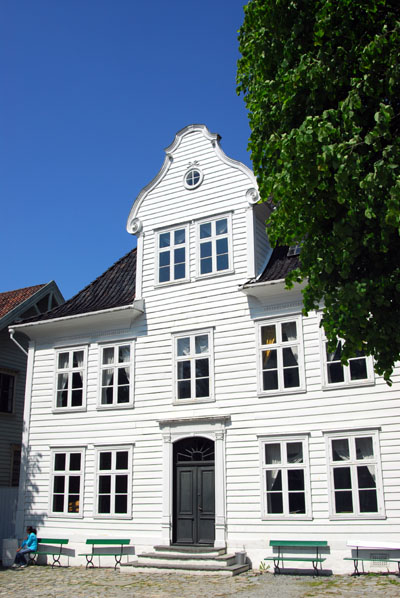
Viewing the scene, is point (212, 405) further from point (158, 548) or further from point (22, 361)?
point (22, 361)

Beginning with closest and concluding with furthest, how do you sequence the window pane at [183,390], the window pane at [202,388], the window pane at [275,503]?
1. the window pane at [275,503]
2. the window pane at [202,388]
3. the window pane at [183,390]

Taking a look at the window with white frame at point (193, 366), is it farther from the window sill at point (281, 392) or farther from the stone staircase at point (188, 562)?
the stone staircase at point (188, 562)

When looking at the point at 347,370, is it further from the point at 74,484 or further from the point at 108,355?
the point at 74,484

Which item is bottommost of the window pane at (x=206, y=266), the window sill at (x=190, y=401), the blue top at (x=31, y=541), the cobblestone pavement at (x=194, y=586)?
the cobblestone pavement at (x=194, y=586)

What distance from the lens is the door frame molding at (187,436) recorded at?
55.5 ft

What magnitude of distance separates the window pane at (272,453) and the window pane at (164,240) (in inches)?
286

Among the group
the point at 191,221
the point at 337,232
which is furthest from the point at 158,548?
the point at 337,232

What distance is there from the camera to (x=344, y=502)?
15414 millimetres

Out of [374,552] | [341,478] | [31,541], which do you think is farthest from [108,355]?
[374,552]

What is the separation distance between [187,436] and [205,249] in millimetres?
5720

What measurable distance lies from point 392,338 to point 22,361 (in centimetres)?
2028

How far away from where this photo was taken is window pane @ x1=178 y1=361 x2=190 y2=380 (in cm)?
1861

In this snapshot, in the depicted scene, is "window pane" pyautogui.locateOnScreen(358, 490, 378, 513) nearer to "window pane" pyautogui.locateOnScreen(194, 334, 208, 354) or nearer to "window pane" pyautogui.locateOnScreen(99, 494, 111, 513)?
"window pane" pyautogui.locateOnScreen(194, 334, 208, 354)

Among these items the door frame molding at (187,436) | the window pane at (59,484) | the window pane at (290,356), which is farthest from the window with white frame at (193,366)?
the window pane at (59,484)
